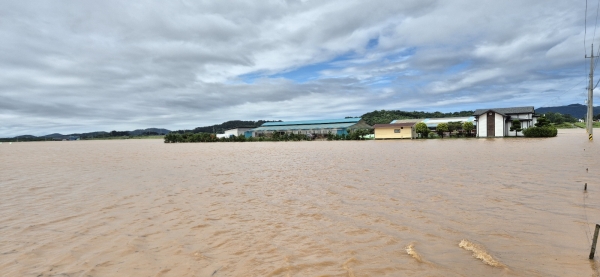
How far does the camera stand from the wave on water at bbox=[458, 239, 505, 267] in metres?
4.29

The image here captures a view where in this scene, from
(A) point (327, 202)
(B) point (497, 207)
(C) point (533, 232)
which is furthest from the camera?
(A) point (327, 202)

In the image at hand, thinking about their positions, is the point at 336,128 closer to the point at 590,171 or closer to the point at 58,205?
the point at 590,171

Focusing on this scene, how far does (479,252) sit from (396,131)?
5176cm

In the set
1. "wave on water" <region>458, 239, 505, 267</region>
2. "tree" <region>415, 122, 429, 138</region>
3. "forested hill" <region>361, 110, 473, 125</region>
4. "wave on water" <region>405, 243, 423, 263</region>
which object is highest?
"forested hill" <region>361, 110, 473, 125</region>

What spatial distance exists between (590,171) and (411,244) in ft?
38.5

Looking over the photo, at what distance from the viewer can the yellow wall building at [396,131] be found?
5366cm

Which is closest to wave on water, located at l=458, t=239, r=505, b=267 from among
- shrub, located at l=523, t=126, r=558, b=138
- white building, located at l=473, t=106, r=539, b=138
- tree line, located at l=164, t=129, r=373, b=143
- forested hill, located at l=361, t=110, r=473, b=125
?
shrub, located at l=523, t=126, r=558, b=138

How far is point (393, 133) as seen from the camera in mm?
54719

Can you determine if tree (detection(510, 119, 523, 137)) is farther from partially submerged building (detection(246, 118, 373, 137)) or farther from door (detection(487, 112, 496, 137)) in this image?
partially submerged building (detection(246, 118, 373, 137))

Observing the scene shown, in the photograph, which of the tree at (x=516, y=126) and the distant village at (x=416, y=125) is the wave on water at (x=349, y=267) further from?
the distant village at (x=416, y=125)

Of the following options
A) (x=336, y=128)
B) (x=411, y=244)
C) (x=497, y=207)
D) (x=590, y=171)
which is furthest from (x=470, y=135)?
(x=411, y=244)

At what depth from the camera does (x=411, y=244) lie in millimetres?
5121

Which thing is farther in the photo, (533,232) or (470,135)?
(470,135)

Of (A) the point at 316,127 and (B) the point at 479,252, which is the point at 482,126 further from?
(B) the point at 479,252
